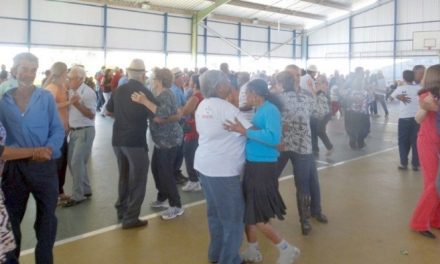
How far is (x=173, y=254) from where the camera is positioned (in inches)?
139

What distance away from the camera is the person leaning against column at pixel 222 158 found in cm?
294

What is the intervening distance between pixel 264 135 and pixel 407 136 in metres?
4.54

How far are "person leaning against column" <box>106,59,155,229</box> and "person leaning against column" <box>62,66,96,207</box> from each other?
694 mm

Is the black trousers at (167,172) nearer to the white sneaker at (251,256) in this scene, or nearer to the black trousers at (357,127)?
the white sneaker at (251,256)

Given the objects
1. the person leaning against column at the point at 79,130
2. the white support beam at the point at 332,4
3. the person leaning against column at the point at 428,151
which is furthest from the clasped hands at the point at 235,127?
the white support beam at the point at 332,4

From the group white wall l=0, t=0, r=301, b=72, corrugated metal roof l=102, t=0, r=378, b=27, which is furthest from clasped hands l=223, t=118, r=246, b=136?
corrugated metal roof l=102, t=0, r=378, b=27

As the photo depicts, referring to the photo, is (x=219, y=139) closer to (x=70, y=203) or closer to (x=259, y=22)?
(x=70, y=203)

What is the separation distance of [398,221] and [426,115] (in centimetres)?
116

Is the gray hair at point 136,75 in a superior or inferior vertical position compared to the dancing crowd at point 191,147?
superior

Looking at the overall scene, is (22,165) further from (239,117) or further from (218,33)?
(218,33)

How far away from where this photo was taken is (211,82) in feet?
9.73

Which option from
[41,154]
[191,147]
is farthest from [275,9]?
[41,154]

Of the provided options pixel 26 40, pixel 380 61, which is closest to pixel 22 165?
pixel 26 40

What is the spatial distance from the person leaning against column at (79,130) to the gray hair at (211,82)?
215 centimetres
